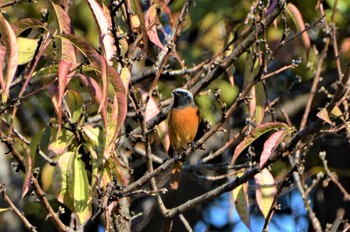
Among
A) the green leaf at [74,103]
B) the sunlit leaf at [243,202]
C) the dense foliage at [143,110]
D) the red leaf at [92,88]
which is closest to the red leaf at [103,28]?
the dense foliage at [143,110]

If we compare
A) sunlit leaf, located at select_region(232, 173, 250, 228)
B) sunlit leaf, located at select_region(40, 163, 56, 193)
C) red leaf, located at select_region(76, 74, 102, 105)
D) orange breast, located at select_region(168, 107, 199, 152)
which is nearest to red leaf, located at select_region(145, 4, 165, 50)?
red leaf, located at select_region(76, 74, 102, 105)

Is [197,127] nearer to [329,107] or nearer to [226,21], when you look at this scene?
[226,21]

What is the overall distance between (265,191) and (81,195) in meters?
0.82

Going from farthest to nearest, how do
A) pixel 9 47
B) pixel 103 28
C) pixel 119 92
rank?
pixel 103 28 → pixel 119 92 → pixel 9 47

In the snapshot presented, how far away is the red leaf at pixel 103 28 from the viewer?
306 cm

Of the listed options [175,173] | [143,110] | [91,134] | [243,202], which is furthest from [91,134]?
[175,173]

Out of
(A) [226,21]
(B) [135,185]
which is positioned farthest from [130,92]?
(A) [226,21]

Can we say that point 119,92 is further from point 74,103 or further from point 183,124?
point 183,124

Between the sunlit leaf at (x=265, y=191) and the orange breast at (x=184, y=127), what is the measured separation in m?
1.18

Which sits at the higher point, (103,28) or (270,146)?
(103,28)

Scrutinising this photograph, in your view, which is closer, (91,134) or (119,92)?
(119,92)

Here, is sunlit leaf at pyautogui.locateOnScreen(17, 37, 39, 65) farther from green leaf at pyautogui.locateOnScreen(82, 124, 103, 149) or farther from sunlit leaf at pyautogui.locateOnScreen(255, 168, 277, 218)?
sunlit leaf at pyautogui.locateOnScreen(255, 168, 277, 218)

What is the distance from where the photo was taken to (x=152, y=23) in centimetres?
348

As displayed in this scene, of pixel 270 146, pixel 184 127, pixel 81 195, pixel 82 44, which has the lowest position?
pixel 270 146
